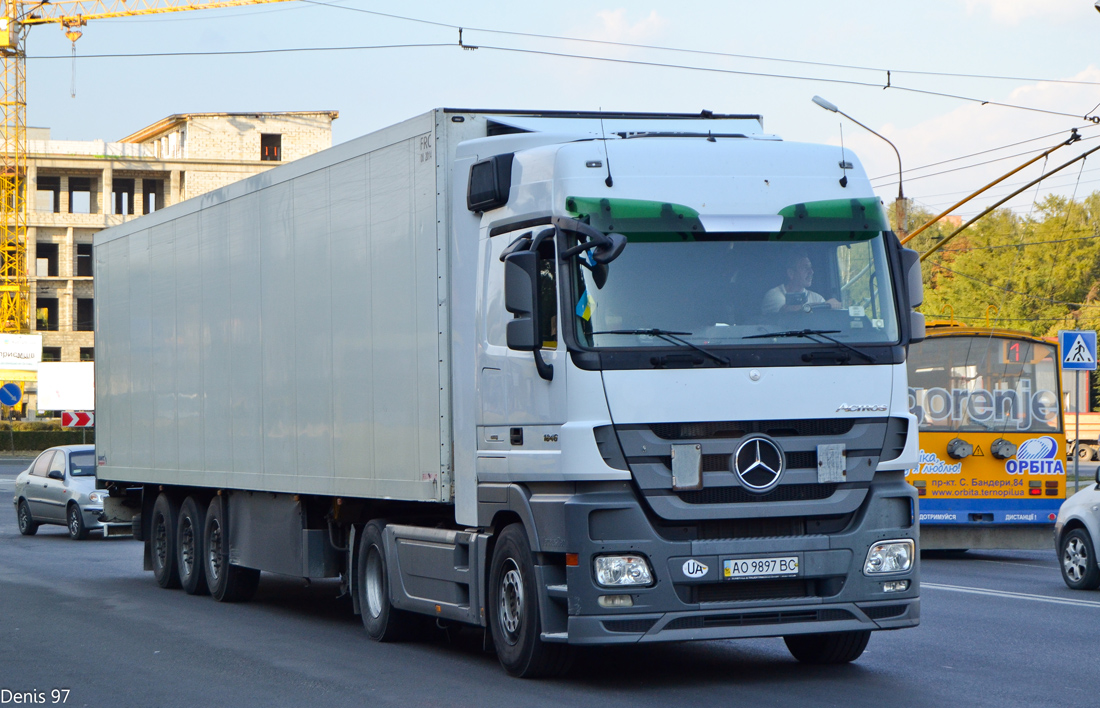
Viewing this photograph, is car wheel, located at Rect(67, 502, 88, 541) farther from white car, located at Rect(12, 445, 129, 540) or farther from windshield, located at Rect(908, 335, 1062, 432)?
windshield, located at Rect(908, 335, 1062, 432)

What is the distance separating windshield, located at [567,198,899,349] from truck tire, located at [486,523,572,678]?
140 centimetres

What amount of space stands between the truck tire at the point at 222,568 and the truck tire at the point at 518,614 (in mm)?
5768

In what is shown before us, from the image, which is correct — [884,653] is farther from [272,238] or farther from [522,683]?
[272,238]

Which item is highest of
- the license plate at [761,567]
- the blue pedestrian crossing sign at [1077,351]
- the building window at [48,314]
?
the building window at [48,314]

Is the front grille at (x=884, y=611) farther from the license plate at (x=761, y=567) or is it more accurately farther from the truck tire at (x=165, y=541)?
the truck tire at (x=165, y=541)

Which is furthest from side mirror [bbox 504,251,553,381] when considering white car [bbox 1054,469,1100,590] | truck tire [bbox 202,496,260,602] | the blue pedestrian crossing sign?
the blue pedestrian crossing sign

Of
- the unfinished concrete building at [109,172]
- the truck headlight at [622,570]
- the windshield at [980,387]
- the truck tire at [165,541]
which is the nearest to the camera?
the truck headlight at [622,570]

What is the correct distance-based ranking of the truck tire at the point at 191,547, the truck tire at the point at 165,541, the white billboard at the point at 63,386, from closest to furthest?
1. the truck tire at the point at 191,547
2. the truck tire at the point at 165,541
3. the white billboard at the point at 63,386

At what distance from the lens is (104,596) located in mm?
15242

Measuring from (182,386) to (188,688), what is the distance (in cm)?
654

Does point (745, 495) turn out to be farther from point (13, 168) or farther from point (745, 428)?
point (13, 168)

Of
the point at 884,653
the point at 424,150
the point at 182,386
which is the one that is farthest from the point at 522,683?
the point at 182,386

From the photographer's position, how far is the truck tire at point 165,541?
1606cm

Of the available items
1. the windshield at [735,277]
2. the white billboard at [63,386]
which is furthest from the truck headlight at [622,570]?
the white billboard at [63,386]
